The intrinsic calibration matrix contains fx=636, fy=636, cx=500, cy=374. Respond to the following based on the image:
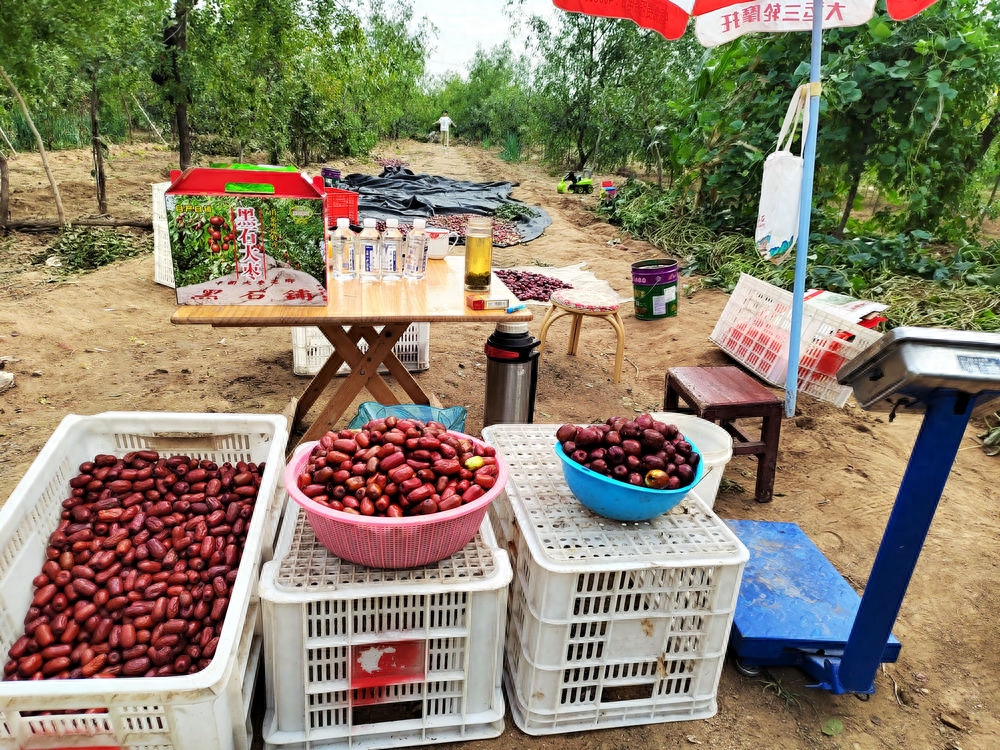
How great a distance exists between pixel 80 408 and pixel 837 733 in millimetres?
4149

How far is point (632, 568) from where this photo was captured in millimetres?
1837

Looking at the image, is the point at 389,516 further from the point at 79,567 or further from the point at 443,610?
the point at 79,567

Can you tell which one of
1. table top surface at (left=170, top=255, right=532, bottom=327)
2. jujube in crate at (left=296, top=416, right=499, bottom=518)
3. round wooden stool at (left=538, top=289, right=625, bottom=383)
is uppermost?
table top surface at (left=170, top=255, right=532, bottom=327)

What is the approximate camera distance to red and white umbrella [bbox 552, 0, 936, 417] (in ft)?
10.8

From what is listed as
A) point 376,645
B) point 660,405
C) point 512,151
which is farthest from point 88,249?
point 512,151

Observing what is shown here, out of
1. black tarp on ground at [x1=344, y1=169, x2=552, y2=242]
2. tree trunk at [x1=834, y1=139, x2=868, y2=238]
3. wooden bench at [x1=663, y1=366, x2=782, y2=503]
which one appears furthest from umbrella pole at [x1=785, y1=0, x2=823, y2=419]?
black tarp on ground at [x1=344, y1=169, x2=552, y2=242]

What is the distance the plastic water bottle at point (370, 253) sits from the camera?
320cm

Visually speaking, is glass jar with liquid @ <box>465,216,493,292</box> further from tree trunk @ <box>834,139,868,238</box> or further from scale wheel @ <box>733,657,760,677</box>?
tree trunk @ <box>834,139,868,238</box>

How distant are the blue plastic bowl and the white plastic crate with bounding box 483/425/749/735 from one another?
0.06 metres

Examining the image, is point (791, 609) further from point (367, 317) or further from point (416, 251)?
point (416, 251)

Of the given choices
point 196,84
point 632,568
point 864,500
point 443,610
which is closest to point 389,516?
point 443,610

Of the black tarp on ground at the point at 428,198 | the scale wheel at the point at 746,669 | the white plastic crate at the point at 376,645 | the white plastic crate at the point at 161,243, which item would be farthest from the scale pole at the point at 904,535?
the black tarp on ground at the point at 428,198

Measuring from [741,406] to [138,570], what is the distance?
8.75 ft

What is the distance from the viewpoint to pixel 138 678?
1461 mm
